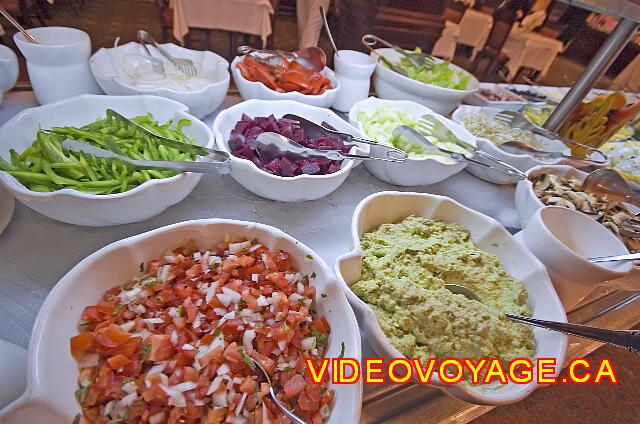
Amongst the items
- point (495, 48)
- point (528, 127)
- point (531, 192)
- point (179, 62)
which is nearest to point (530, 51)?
point (495, 48)

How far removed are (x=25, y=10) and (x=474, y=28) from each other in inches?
172

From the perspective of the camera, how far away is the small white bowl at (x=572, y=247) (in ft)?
2.67

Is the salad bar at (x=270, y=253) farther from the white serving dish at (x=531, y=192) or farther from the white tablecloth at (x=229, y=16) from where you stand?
the white tablecloth at (x=229, y=16)

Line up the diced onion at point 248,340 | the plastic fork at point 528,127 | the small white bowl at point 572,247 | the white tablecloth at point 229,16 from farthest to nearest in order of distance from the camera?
1. the white tablecloth at point 229,16
2. the plastic fork at point 528,127
3. the small white bowl at point 572,247
4. the diced onion at point 248,340

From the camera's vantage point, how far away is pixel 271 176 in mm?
815

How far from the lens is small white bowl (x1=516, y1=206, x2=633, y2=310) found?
0.81 metres

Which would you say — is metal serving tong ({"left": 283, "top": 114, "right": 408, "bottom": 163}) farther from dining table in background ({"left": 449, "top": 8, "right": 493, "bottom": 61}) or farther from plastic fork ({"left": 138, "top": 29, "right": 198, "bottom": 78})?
dining table in background ({"left": 449, "top": 8, "right": 493, "bottom": 61})

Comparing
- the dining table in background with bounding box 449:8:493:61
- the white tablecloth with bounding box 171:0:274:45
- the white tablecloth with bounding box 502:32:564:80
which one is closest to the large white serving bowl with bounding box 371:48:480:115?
the white tablecloth with bounding box 171:0:274:45

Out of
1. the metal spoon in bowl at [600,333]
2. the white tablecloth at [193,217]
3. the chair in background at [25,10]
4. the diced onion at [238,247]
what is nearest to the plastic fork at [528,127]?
the white tablecloth at [193,217]

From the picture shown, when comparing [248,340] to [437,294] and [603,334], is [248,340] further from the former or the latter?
[603,334]

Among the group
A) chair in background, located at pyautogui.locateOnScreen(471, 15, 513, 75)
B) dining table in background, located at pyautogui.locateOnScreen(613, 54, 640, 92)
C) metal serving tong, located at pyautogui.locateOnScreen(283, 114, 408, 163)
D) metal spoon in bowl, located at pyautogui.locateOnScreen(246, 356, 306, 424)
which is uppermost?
→ metal serving tong, located at pyautogui.locateOnScreen(283, 114, 408, 163)

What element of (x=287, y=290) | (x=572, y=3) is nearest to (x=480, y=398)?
(x=287, y=290)

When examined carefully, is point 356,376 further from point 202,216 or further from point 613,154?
point 613,154

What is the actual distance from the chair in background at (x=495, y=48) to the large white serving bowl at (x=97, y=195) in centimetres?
439
